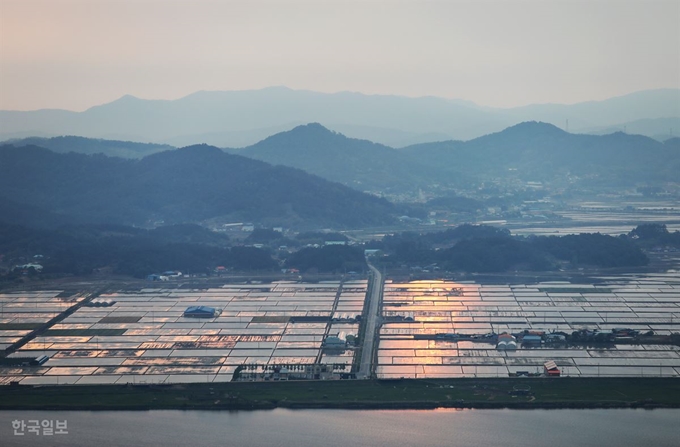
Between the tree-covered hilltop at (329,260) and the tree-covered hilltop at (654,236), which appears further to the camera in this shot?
the tree-covered hilltop at (654,236)

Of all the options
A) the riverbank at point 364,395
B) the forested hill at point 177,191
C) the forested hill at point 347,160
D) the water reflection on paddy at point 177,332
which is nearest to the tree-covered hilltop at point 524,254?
the water reflection on paddy at point 177,332

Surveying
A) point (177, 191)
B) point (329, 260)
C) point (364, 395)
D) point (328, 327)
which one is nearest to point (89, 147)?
point (177, 191)

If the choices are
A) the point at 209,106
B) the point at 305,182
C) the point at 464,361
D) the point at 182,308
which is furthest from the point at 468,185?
the point at 209,106

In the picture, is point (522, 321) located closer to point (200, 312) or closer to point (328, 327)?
point (328, 327)

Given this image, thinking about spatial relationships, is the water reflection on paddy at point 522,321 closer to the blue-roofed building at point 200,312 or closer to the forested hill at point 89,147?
the blue-roofed building at point 200,312

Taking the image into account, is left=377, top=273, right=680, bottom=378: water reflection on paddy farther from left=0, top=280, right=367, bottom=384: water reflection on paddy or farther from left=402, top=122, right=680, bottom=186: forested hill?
left=402, top=122, right=680, bottom=186: forested hill

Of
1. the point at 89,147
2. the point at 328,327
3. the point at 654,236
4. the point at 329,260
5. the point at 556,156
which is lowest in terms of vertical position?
the point at 556,156

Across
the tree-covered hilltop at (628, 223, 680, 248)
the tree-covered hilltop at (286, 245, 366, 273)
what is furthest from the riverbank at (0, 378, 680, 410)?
the tree-covered hilltop at (628, 223, 680, 248)
